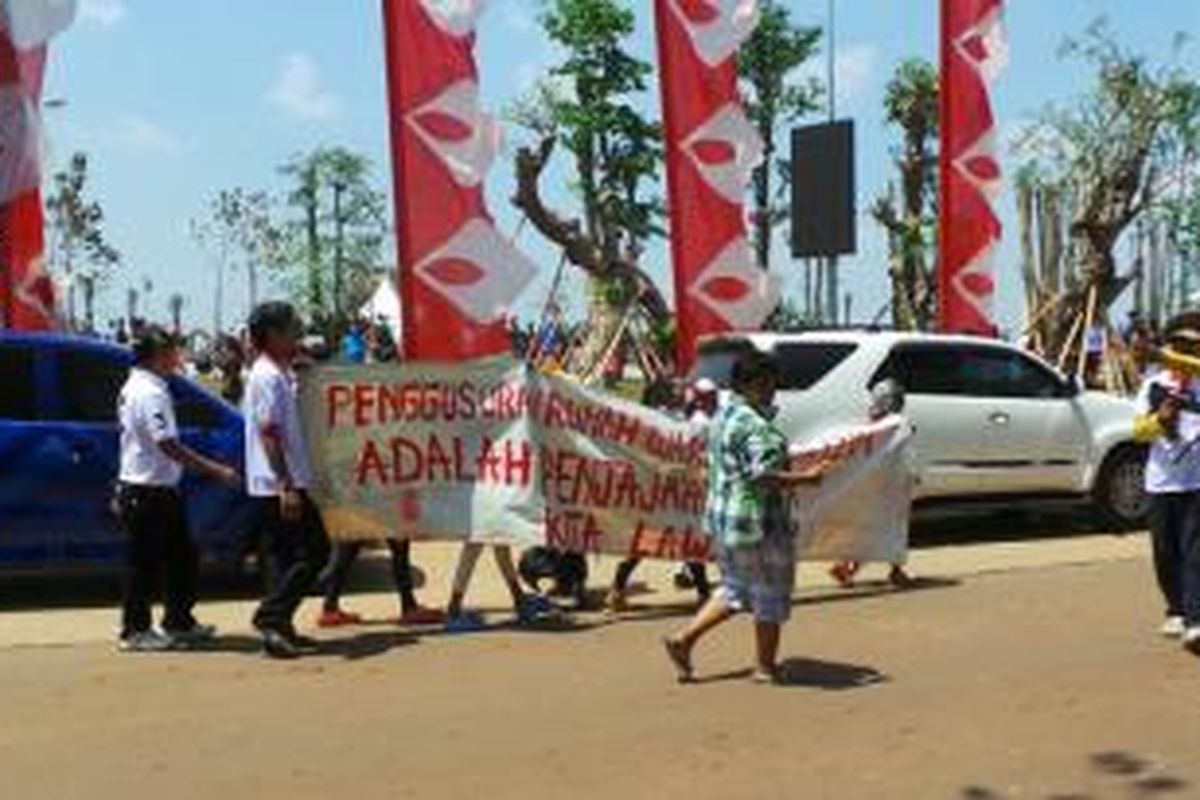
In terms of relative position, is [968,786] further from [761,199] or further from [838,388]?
[761,199]

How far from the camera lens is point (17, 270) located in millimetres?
18969

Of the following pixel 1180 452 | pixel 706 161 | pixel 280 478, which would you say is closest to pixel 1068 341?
pixel 706 161

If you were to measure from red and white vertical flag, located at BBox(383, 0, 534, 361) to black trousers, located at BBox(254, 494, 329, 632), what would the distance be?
3.06 m

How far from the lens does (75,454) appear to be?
43.3 ft

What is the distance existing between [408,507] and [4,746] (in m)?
3.85

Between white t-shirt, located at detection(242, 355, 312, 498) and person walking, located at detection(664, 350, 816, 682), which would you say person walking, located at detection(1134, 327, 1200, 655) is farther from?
white t-shirt, located at detection(242, 355, 312, 498)

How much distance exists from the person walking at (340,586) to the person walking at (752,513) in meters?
2.63

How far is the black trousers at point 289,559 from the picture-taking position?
11070mm

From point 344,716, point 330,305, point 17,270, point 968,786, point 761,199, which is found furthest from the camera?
point 330,305

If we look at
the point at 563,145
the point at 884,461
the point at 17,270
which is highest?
the point at 563,145

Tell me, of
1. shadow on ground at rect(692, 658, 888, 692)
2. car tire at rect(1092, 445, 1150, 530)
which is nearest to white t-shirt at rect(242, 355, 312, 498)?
shadow on ground at rect(692, 658, 888, 692)

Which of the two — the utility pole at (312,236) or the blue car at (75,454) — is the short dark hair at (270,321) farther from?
the utility pole at (312,236)

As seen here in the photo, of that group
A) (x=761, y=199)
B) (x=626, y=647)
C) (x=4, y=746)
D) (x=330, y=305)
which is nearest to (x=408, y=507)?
(x=626, y=647)

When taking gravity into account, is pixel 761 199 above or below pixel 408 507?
above
